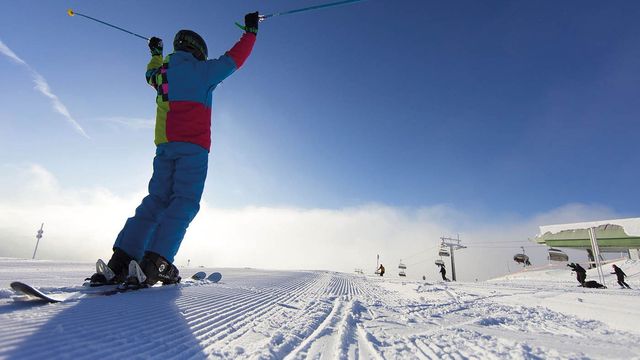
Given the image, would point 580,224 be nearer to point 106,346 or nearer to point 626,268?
point 626,268

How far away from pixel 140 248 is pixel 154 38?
2.76m

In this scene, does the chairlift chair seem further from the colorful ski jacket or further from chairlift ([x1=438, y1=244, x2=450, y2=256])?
the colorful ski jacket

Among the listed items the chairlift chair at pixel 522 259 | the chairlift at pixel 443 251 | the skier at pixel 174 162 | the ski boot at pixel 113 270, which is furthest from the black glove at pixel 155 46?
the chairlift chair at pixel 522 259

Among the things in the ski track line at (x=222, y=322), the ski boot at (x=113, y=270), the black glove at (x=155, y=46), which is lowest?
the ski track line at (x=222, y=322)

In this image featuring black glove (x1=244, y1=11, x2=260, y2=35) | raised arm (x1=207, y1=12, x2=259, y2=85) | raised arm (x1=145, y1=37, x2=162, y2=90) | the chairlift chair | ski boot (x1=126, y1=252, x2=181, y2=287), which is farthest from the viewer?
the chairlift chair

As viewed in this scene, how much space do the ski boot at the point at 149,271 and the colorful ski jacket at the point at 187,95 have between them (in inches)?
44.8

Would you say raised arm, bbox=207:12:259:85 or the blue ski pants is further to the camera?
raised arm, bbox=207:12:259:85

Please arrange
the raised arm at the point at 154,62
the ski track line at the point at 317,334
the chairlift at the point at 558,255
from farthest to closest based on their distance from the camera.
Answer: the chairlift at the point at 558,255 < the raised arm at the point at 154,62 < the ski track line at the point at 317,334

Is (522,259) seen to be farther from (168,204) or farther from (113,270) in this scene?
(113,270)

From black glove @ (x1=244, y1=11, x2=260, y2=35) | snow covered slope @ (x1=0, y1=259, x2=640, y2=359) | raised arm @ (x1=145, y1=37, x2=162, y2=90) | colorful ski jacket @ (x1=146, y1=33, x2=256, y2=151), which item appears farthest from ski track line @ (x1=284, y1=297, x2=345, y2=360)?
black glove @ (x1=244, y1=11, x2=260, y2=35)

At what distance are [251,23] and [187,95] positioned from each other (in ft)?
4.11

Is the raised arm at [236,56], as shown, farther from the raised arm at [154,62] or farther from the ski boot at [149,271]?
the ski boot at [149,271]

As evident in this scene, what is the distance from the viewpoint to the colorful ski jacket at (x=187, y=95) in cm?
298

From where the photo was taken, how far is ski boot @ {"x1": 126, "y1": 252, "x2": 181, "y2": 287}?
92.0 inches
